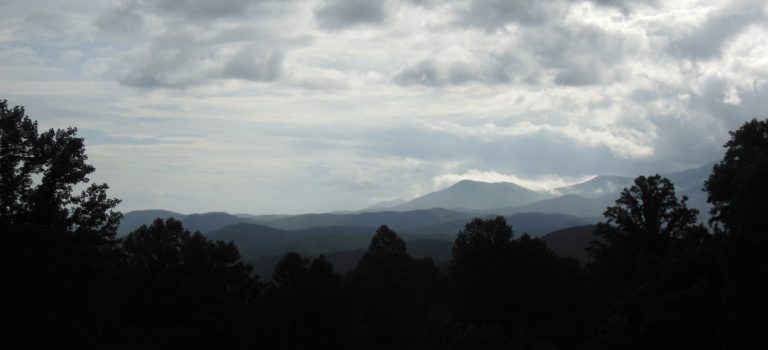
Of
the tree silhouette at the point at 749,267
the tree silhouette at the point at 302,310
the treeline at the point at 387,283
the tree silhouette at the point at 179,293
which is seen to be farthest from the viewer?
the tree silhouette at the point at 302,310

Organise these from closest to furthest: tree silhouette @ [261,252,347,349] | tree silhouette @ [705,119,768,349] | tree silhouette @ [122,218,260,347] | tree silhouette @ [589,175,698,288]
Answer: tree silhouette @ [705,119,768,349], tree silhouette @ [122,218,260,347], tree silhouette @ [589,175,698,288], tree silhouette @ [261,252,347,349]

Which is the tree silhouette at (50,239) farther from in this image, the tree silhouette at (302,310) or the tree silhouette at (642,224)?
the tree silhouette at (642,224)

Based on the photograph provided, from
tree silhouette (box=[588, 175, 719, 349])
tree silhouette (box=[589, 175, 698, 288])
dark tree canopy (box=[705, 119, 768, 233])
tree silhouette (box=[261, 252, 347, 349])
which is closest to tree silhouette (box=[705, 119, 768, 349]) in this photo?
dark tree canopy (box=[705, 119, 768, 233])

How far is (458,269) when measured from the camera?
194 ft

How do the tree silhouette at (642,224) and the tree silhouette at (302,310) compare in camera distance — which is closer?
the tree silhouette at (642,224)

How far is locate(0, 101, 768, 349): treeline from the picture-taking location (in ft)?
94.7

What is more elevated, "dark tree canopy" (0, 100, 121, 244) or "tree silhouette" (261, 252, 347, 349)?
"dark tree canopy" (0, 100, 121, 244)

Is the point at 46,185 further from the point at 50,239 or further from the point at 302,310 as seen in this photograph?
the point at 302,310

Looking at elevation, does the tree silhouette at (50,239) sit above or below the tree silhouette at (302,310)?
above

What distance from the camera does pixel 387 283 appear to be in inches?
2434

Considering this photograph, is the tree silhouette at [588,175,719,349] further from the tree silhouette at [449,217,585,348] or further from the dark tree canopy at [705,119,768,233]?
the tree silhouette at [449,217,585,348]

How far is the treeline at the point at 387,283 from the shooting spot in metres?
28.9

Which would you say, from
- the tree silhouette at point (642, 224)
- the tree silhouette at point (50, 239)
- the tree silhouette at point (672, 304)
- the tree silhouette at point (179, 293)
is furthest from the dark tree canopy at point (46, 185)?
the tree silhouette at point (642, 224)

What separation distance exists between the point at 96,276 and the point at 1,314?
4417 mm
